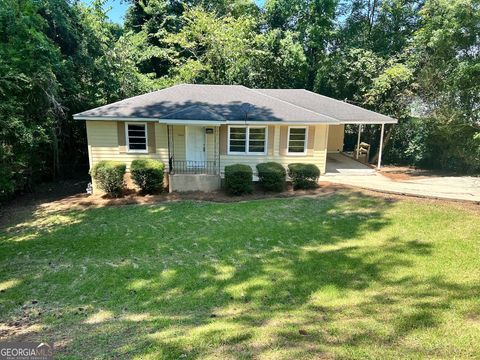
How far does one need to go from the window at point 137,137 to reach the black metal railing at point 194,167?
5.00ft

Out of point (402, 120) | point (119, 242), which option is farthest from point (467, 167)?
point (119, 242)

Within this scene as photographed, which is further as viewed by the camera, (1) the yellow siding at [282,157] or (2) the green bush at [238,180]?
(1) the yellow siding at [282,157]

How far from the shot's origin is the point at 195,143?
15.1 m

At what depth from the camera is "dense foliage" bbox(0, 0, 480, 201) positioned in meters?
12.9

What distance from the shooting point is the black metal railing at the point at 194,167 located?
14.7m

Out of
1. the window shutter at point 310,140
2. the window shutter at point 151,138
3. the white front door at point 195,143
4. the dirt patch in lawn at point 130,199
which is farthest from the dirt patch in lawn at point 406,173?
the window shutter at point 151,138

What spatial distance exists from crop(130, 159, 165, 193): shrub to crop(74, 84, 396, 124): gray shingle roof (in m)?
2.05

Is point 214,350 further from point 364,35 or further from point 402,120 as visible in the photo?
point 364,35

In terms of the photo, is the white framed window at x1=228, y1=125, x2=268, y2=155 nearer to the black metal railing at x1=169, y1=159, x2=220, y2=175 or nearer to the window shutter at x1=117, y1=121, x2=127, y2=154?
the black metal railing at x1=169, y1=159, x2=220, y2=175

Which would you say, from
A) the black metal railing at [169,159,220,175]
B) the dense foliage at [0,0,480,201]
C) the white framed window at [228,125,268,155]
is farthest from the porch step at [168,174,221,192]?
the dense foliage at [0,0,480,201]

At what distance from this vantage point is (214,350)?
3.84 meters

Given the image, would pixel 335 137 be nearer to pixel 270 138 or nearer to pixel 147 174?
pixel 270 138

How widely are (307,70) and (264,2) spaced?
7405mm

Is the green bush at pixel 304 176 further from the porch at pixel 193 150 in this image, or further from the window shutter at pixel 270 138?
the porch at pixel 193 150
